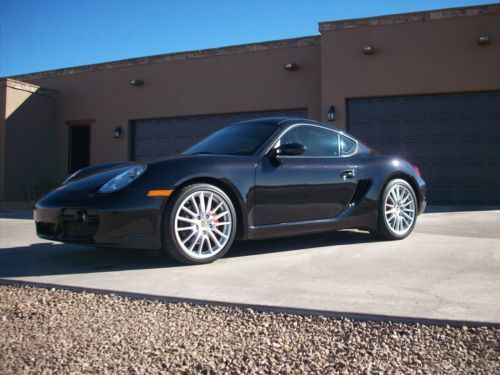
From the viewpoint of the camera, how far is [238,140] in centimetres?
441

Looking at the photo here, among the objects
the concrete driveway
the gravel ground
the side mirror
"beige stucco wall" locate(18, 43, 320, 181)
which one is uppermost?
"beige stucco wall" locate(18, 43, 320, 181)

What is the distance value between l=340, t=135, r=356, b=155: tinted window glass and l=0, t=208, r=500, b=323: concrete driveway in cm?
92

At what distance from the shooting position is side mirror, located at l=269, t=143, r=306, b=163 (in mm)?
4030

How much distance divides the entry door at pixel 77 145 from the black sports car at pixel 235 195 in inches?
490

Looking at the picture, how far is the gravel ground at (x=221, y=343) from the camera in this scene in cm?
188

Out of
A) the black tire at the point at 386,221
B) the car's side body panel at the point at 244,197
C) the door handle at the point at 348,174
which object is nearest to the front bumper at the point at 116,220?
the car's side body panel at the point at 244,197

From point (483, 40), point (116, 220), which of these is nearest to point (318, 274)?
point (116, 220)

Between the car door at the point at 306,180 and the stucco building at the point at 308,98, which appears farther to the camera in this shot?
the stucco building at the point at 308,98

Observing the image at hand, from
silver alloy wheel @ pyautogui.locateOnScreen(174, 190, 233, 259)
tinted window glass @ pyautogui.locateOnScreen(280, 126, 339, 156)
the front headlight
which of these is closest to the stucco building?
tinted window glass @ pyautogui.locateOnScreen(280, 126, 339, 156)

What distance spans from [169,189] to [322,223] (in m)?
1.52

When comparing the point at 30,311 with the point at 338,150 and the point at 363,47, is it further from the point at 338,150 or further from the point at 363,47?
the point at 363,47

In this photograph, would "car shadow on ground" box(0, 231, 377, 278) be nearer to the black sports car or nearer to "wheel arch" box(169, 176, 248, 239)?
the black sports car

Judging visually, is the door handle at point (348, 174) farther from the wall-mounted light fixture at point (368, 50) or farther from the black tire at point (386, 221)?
the wall-mounted light fixture at point (368, 50)

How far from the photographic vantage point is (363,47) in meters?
11.4
